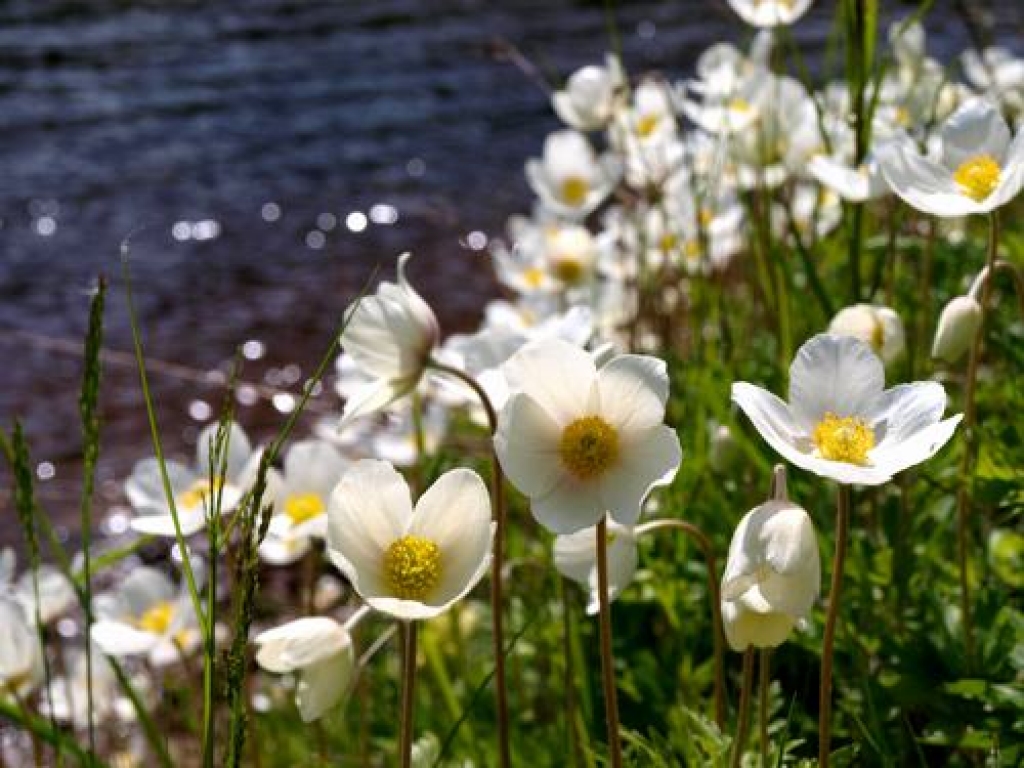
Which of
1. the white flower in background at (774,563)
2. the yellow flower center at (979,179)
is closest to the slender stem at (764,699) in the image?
the white flower in background at (774,563)

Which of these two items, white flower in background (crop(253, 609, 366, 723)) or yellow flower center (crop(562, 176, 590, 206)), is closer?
white flower in background (crop(253, 609, 366, 723))

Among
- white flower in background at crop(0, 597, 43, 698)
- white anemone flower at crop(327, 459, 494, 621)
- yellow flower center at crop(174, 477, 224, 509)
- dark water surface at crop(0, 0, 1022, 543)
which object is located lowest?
dark water surface at crop(0, 0, 1022, 543)

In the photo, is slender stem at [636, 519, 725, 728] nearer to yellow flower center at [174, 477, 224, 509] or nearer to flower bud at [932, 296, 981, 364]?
flower bud at [932, 296, 981, 364]

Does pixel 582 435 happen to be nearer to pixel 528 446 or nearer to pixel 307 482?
pixel 528 446

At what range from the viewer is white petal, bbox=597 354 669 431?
137cm

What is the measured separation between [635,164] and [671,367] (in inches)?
23.2

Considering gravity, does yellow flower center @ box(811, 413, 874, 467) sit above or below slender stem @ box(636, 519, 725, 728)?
above

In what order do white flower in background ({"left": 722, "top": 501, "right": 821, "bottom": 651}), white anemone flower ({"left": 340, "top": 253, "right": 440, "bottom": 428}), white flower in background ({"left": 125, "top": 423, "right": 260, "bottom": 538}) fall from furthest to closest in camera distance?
white flower in background ({"left": 125, "top": 423, "right": 260, "bottom": 538}), white anemone flower ({"left": 340, "top": 253, "right": 440, "bottom": 428}), white flower in background ({"left": 722, "top": 501, "right": 821, "bottom": 651})

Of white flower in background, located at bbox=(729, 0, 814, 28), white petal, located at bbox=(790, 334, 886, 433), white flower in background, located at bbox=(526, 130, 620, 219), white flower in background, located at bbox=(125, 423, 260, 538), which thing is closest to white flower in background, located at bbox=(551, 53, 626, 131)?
white flower in background, located at bbox=(526, 130, 620, 219)

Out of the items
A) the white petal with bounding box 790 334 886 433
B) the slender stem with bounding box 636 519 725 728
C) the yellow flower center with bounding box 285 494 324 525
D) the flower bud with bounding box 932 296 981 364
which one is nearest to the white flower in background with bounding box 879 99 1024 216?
the flower bud with bounding box 932 296 981 364

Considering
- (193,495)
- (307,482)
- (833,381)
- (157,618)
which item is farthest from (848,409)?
(157,618)

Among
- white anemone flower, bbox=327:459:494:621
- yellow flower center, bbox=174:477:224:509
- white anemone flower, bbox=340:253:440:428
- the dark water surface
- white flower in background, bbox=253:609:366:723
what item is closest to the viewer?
white anemone flower, bbox=327:459:494:621

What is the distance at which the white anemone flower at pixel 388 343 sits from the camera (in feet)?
5.31

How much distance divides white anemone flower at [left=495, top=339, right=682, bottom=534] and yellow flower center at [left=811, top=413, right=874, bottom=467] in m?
0.13
